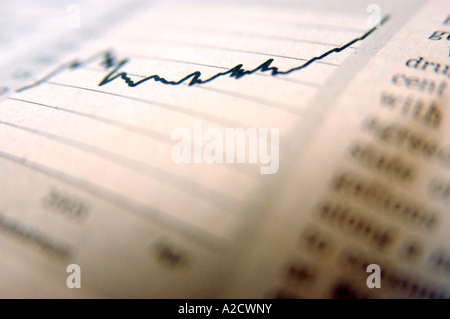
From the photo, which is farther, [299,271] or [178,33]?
[178,33]

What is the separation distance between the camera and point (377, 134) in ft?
0.68

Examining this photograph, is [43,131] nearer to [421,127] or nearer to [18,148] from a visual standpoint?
[18,148]

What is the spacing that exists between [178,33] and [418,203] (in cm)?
26

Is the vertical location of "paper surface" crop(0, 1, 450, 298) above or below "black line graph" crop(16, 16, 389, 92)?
below

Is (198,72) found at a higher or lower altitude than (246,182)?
higher

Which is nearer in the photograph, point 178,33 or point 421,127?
point 421,127

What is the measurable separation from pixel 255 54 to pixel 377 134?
12 centimetres

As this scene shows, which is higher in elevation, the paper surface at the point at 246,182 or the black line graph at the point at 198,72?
the black line graph at the point at 198,72

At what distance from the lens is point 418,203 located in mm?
200

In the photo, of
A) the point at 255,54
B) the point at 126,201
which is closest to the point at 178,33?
the point at 255,54
